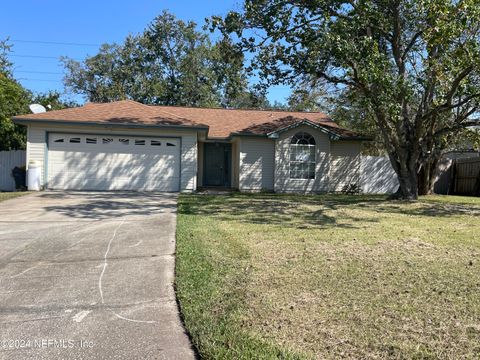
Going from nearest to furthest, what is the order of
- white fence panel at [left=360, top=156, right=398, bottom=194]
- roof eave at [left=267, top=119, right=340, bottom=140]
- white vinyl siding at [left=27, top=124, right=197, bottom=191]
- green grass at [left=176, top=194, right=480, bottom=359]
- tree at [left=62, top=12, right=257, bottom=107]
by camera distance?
green grass at [left=176, top=194, right=480, bottom=359] → white vinyl siding at [left=27, top=124, right=197, bottom=191] → roof eave at [left=267, top=119, right=340, bottom=140] → white fence panel at [left=360, top=156, right=398, bottom=194] → tree at [left=62, top=12, right=257, bottom=107]

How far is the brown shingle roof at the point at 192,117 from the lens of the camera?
17.7m

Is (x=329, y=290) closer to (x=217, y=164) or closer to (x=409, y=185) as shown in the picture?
(x=409, y=185)

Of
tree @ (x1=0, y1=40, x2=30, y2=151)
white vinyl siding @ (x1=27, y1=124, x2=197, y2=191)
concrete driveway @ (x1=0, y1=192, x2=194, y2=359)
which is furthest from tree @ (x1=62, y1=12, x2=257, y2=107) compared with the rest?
concrete driveway @ (x1=0, y1=192, x2=194, y2=359)

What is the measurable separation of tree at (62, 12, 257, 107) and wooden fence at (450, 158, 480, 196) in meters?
18.6

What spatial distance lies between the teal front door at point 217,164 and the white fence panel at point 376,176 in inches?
272

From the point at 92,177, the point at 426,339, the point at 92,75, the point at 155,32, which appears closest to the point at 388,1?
the point at 426,339

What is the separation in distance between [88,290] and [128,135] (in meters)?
13.6

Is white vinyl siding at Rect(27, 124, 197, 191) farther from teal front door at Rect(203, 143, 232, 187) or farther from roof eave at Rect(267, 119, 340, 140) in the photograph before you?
roof eave at Rect(267, 119, 340, 140)

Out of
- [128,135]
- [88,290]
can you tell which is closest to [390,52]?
[128,135]

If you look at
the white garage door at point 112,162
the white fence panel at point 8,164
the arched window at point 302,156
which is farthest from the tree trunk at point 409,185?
the white fence panel at point 8,164

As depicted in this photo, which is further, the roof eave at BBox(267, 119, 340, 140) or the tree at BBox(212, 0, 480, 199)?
the roof eave at BBox(267, 119, 340, 140)

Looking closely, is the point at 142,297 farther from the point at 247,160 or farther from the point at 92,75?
the point at 92,75

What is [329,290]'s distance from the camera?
15.9 ft

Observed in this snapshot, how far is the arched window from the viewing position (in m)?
20.0
